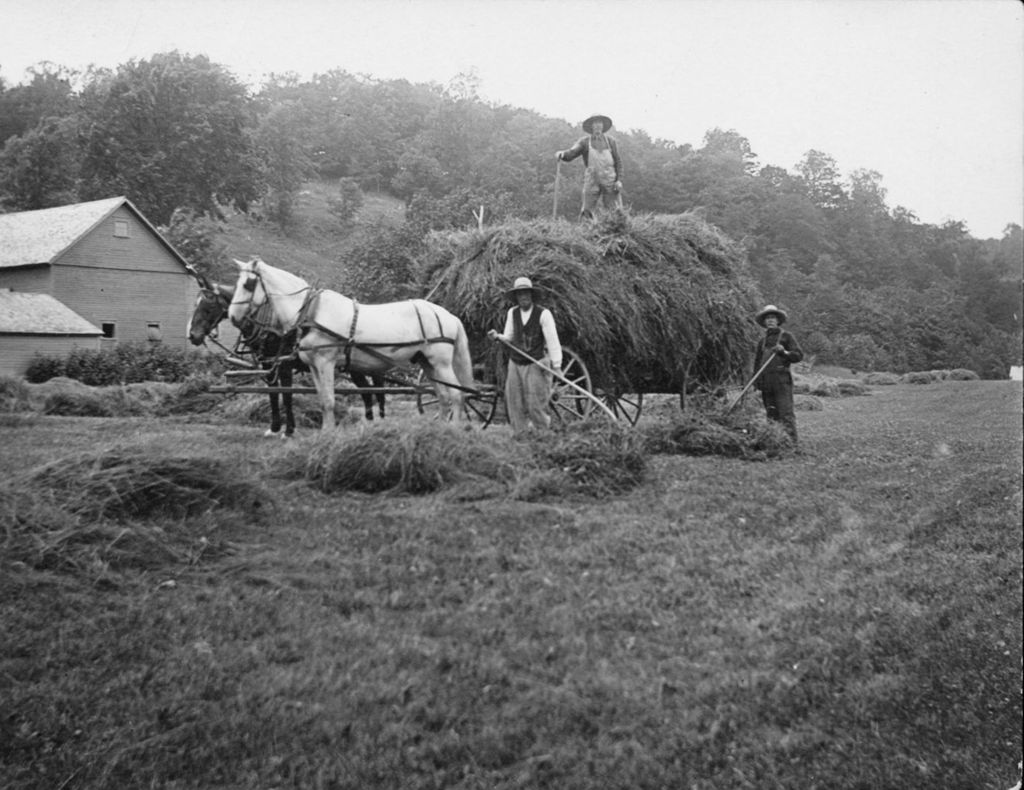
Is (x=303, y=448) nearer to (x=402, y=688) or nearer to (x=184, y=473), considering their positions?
(x=184, y=473)

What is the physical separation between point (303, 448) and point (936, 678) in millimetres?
5167

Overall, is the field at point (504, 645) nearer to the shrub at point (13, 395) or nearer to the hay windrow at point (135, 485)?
the hay windrow at point (135, 485)

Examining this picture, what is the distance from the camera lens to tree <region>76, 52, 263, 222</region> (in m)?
22.1

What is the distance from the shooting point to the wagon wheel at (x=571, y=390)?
31.8 ft

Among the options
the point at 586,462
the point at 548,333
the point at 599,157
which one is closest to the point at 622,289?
the point at 548,333

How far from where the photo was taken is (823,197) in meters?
28.5

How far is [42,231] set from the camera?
16.2 m

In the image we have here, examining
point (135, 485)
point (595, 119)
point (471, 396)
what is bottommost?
point (135, 485)

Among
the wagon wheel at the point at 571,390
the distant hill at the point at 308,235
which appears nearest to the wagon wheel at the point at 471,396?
the wagon wheel at the point at 571,390

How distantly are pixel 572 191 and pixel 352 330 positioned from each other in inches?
1178

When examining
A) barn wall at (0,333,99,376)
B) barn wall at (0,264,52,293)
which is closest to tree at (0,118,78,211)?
barn wall at (0,264,52,293)

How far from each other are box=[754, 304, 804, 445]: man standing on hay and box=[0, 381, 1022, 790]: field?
4.11 m

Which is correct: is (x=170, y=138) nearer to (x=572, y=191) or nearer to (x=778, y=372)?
(x=572, y=191)

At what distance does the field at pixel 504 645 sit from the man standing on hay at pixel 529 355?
9.87 feet
